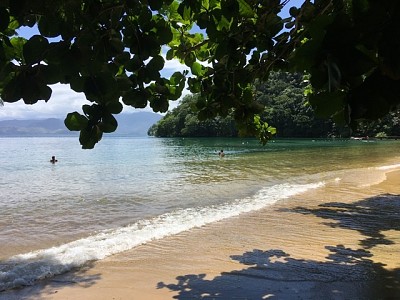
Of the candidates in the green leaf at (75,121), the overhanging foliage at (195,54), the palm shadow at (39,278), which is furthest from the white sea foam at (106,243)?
the green leaf at (75,121)

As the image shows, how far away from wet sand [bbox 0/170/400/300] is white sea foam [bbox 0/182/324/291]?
1.19ft

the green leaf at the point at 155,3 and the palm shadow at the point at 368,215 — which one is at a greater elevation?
the green leaf at the point at 155,3

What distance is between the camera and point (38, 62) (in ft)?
5.66

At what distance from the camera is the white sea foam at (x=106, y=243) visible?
690 cm

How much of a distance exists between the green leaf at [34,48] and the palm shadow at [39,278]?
17.1ft

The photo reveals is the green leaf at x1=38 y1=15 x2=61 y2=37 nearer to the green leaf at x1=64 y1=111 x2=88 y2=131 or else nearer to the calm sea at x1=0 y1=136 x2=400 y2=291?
the green leaf at x1=64 y1=111 x2=88 y2=131

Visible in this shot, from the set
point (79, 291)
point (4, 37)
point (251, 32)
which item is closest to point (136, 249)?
point (79, 291)

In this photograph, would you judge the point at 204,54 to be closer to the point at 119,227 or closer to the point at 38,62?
the point at 38,62

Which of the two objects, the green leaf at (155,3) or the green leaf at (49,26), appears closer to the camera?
the green leaf at (49,26)

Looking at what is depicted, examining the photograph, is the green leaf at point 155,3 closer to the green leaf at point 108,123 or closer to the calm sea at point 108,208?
the green leaf at point 108,123

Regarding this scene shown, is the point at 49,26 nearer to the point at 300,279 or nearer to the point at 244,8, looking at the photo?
the point at 244,8

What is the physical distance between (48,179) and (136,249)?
17897 millimetres

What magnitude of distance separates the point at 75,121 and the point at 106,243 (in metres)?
7.20

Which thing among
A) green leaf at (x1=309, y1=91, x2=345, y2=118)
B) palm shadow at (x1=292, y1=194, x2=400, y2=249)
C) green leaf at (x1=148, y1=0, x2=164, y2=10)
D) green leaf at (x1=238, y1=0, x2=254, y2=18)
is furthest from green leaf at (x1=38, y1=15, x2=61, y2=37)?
palm shadow at (x1=292, y1=194, x2=400, y2=249)
